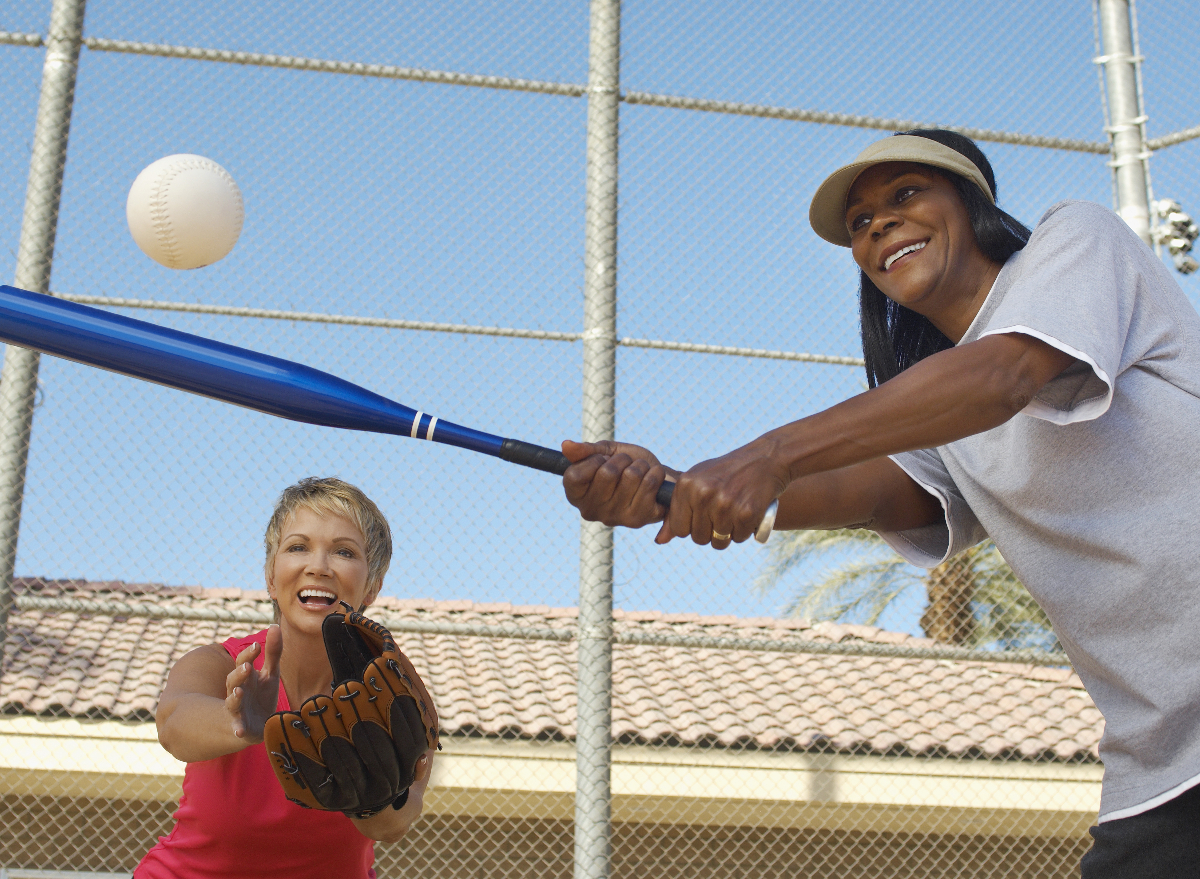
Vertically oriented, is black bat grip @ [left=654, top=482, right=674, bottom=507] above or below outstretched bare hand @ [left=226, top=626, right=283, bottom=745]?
above

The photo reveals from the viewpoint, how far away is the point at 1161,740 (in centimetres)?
184

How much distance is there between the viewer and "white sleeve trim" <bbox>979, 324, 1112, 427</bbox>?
1715 mm

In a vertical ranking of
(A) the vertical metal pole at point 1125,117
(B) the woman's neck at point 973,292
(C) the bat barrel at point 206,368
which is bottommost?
(C) the bat barrel at point 206,368

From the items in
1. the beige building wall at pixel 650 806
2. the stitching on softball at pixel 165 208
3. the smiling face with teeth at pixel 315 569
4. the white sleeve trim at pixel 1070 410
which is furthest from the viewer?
the beige building wall at pixel 650 806

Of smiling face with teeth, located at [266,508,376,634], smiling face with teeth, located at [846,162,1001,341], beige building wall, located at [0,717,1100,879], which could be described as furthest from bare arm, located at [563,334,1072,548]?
beige building wall, located at [0,717,1100,879]

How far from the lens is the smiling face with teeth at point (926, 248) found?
220cm

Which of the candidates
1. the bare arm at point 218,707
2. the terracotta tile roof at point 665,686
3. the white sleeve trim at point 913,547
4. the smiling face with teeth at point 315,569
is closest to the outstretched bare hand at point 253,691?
the bare arm at point 218,707

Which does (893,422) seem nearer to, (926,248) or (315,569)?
(926,248)

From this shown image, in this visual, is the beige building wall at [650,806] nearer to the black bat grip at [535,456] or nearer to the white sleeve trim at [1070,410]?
the black bat grip at [535,456]

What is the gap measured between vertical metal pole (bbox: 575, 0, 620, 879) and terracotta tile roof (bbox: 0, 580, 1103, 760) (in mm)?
1736

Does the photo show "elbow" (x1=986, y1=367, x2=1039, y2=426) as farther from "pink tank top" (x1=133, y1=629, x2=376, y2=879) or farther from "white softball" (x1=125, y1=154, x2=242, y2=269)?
"white softball" (x1=125, y1=154, x2=242, y2=269)

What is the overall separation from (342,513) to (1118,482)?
1614 millimetres

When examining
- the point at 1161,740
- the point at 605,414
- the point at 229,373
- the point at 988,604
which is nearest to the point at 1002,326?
the point at 1161,740

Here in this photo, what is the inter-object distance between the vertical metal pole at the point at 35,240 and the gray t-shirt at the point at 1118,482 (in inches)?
132
